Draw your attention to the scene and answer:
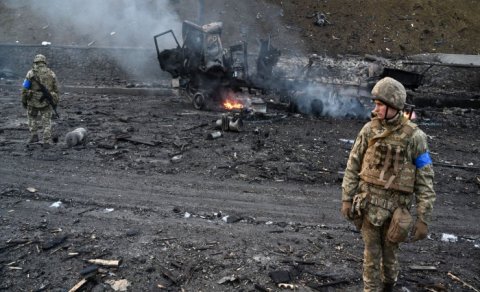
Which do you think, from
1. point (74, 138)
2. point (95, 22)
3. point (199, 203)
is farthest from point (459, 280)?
point (95, 22)

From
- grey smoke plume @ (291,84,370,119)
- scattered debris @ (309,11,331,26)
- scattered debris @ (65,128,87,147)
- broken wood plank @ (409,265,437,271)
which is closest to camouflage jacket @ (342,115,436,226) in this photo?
broken wood plank @ (409,265,437,271)

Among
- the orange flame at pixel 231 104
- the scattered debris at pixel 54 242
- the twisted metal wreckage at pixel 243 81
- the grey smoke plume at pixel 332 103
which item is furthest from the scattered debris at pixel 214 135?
the scattered debris at pixel 54 242

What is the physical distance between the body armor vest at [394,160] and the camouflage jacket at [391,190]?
0.04 metres

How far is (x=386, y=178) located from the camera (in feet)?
12.7

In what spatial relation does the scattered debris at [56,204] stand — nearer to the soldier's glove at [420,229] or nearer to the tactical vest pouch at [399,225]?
the tactical vest pouch at [399,225]

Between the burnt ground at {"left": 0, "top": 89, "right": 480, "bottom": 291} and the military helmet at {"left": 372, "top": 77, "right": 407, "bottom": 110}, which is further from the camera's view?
the burnt ground at {"left": 0, "top": 89, "right": 480, "bottom": 291}

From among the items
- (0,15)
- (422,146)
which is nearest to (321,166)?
(422,146)

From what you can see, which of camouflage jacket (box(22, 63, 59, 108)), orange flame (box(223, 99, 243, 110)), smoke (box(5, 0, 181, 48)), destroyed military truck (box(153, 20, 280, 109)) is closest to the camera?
camouflage jacket (box(22, 63, 59, 108))

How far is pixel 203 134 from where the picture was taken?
10.2 metres

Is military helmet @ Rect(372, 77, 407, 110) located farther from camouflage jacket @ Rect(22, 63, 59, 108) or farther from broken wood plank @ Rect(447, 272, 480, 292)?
camouflage jacket @ Rect(22, 63, 59, 108)

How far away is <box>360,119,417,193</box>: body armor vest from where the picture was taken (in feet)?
12.5

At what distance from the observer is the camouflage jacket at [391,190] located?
12.5 feet

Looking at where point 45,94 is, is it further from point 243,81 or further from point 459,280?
point 459,280

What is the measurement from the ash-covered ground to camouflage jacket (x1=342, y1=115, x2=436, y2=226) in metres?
1.30
